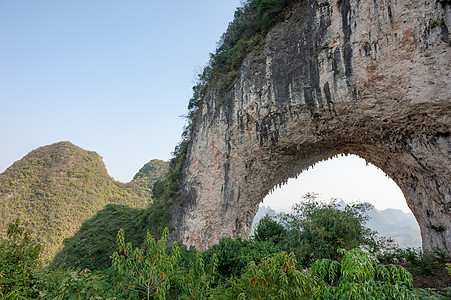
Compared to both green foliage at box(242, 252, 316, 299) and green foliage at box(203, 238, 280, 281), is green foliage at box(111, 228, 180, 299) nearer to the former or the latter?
green foliage at box(242, 252, 316, 299)

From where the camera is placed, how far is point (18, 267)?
430 centimetres

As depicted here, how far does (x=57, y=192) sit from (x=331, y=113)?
1308 inches

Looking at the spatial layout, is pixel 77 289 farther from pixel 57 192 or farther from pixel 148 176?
pixel 148 176

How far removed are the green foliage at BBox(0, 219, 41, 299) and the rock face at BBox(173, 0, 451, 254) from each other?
29.0 ft

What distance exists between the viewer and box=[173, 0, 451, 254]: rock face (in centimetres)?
772

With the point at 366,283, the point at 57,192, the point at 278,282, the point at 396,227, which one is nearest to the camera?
the point at 366,283

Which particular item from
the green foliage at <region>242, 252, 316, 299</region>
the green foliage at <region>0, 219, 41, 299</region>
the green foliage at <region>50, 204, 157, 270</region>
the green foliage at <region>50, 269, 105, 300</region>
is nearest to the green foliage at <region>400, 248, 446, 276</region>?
the green foliage at <region>242, 252, 316, 299</region>

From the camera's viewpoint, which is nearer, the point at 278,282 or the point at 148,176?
the point at 278,282

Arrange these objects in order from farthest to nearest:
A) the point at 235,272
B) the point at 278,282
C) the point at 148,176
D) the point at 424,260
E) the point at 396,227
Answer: the point at 396,227
the point at 148,176
the point at 235,272
the point at 424,260
the point at 278,282

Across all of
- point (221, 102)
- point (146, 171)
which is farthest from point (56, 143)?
point (221, 102)

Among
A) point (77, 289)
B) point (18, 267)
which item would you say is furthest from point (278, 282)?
point (18, 267)

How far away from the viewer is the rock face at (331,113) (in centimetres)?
772

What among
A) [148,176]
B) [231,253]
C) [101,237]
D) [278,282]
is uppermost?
[148,176]

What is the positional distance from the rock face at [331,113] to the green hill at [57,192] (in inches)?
835
